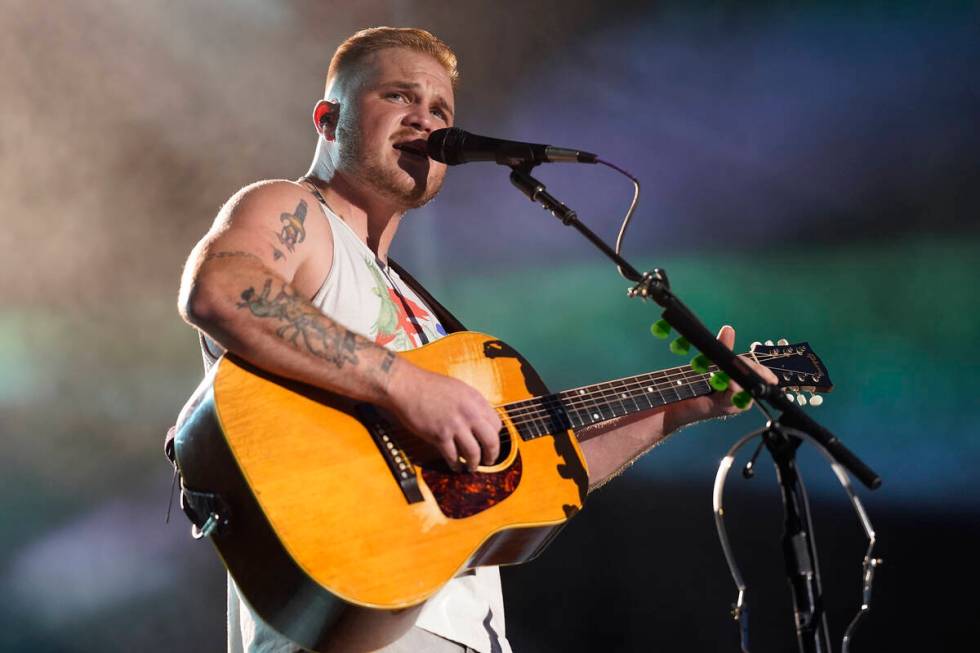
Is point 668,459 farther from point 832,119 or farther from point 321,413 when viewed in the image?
point 321,413

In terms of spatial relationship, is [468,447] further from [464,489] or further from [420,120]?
[420,120]

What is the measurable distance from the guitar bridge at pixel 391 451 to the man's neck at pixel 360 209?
0.81 metres

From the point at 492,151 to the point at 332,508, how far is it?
1.00 meters

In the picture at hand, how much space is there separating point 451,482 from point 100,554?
8.08 feet

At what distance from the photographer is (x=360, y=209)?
8.34 ft

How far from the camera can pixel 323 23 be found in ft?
14.0

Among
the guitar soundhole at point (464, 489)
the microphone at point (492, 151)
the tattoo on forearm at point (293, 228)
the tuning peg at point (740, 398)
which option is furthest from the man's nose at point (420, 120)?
the tuning peg at point (740, 398)

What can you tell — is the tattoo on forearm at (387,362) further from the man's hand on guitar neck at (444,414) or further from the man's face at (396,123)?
the man's face at (396,123)

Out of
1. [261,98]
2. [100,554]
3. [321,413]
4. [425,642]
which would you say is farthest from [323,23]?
[425,642]

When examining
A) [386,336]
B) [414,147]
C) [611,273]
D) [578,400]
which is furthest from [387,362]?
[611,273]

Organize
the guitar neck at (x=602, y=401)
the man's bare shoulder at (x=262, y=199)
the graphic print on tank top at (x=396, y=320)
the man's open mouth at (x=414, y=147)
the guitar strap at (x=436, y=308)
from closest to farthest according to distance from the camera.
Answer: the man's bare shoulder at (x=262, y=199)
the guitar neck at (x=602, y=401)
the graphic print on tank top at (x=396, y=320)
the man's open mouth at (x=414, y=147)
the guitar strap at (x=436, y=308)

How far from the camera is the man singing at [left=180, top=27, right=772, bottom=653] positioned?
69.6 inches

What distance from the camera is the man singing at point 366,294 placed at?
5.80 feet

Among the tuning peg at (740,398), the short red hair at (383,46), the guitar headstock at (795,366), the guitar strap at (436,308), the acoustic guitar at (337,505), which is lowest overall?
the acoustic guitar at (337,505)
